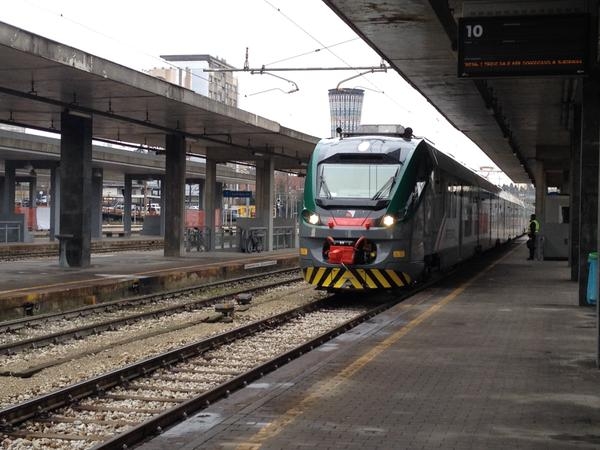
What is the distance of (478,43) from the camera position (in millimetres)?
11500

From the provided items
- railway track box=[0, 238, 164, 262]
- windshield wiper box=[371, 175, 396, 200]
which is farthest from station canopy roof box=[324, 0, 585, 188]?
railway track box=[0, 238, 164, 262]

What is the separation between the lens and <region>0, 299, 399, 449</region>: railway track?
21.1ft

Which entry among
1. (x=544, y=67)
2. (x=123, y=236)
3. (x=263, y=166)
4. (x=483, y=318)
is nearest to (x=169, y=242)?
(x=263, y=166)

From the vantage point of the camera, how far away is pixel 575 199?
69.4 ft

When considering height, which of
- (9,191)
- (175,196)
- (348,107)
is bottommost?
(175,196)

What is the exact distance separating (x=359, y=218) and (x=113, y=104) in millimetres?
9638

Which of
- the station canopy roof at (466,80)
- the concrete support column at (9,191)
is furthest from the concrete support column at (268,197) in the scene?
the concrete support column at (9,191)

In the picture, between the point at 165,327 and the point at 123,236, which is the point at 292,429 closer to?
the point at 165,327

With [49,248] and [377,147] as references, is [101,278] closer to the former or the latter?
[377,147]

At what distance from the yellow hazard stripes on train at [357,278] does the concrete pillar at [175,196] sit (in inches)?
556

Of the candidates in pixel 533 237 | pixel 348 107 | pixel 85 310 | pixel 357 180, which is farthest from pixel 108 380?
pixel 348 107

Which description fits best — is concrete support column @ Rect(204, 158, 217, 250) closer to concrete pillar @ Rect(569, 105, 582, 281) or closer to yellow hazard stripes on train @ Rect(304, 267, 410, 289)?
concrete pillar @ Rect(569, 105, 582, 281)

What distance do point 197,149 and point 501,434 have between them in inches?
1190

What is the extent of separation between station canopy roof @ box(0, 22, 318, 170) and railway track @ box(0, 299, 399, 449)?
7.13 metres
